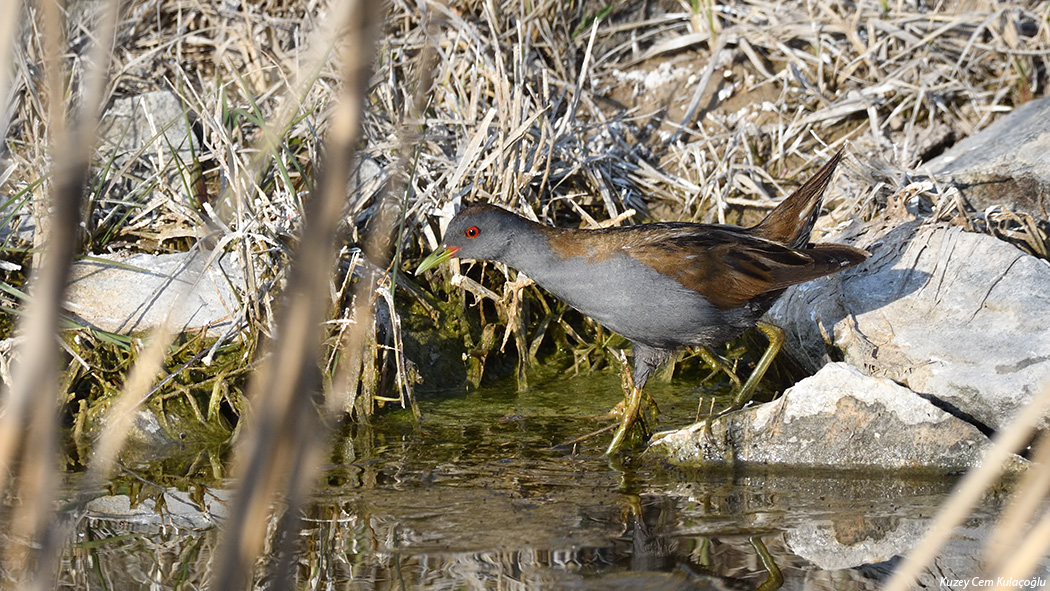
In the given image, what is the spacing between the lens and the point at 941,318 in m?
3.68

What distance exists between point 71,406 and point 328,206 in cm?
323

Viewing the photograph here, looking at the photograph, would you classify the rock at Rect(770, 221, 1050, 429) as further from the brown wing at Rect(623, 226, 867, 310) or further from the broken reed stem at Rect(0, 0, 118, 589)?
the broken reed stem at Rect(0, 0, 118, 589)

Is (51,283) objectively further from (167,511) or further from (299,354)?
(167,511)

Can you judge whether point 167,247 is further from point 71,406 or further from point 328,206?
point 328,206

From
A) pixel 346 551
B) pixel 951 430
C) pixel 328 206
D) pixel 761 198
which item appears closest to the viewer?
pixel 328 206

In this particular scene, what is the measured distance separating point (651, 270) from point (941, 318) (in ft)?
3.62

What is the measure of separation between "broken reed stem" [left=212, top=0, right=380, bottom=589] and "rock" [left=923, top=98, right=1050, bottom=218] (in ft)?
13.0

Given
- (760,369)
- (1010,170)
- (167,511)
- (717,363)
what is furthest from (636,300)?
(1010,170)

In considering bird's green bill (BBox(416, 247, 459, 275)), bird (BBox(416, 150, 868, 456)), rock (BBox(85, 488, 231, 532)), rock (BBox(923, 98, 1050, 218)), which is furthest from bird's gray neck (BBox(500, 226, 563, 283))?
rock (BBox(923, 98, 1050, 218))

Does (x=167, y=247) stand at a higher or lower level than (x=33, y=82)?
lower

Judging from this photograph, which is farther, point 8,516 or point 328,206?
point 8,516

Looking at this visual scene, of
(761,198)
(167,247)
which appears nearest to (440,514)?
(167,247)

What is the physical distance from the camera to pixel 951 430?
317cm

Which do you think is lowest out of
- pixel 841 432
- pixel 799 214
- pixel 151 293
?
pixel 841 432
